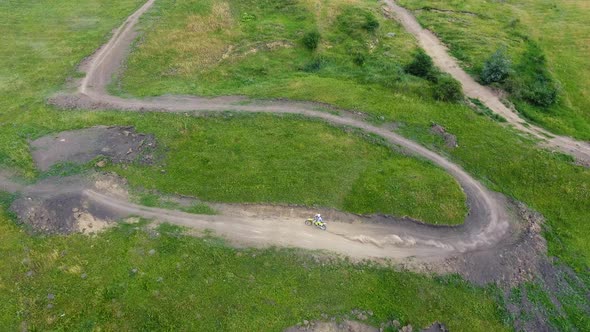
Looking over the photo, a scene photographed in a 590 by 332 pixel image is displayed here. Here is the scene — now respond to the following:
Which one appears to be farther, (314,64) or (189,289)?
(314,64)

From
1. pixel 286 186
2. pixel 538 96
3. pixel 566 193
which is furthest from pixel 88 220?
pixel 538 96

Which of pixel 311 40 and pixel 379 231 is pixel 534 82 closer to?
pixel 311 40

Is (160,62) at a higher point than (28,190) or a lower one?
higher

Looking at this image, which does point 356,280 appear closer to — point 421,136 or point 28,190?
point 421,136

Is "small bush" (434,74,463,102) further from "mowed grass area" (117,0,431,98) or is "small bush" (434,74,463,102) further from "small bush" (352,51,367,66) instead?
"small bush" (352,51,367,66)

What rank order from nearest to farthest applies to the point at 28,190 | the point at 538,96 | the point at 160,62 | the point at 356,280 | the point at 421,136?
the point at 356,280 < the point at 28,190 < the point at 421,136 < the point at 538,96 < the point at 160,62

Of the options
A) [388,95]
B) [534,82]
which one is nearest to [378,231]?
[388,95]
